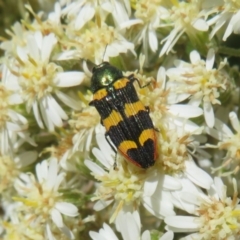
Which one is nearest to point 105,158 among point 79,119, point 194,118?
point 79,119

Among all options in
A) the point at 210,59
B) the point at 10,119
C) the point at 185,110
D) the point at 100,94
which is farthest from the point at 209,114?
the point at 10,119

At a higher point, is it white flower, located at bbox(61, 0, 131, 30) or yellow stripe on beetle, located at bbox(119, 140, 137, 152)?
white flower, located at bbox(61, 0, 131, 30)

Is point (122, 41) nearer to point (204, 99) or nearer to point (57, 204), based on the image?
point (204, 99)

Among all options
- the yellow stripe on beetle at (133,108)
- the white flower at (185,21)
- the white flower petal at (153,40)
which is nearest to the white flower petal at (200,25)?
the white flower at (185,21)

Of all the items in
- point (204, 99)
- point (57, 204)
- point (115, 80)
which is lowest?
point (57, 204)

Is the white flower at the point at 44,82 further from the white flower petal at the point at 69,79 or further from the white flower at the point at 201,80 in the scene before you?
the white flower at the point at 201,80

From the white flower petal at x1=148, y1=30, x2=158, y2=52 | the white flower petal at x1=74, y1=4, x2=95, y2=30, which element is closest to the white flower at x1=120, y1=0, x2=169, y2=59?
the white flower petal at x1=148, y1=30, x2=158, y2=52

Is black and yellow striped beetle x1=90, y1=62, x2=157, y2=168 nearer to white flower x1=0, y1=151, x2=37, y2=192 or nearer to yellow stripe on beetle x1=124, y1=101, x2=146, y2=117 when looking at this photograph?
yellow stripe on beetle x1=124, y1=101, x2=146, y2=117
